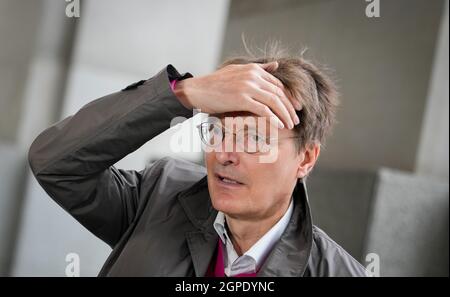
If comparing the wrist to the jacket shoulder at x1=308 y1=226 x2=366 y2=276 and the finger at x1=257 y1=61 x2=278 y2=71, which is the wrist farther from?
the jacket shoulder at x1=308 y1=226 x2=366 y2=276

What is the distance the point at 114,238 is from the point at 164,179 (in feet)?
0.51

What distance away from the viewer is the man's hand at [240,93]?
1.06 m

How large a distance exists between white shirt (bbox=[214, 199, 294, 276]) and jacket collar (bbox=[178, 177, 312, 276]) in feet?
0.04

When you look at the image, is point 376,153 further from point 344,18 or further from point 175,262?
point 175,262

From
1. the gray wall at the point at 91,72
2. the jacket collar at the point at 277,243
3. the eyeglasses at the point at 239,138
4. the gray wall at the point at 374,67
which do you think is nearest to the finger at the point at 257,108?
the eyeglasses at the point at 239,138

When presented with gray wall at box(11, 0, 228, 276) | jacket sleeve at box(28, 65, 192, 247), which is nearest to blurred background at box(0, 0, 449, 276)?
gray wall at box(11, 0, 228, 276)

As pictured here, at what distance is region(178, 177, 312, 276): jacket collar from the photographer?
1.13 m

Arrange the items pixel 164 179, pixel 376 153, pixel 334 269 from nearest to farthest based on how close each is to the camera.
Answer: pixel 334 269 → pixel 164 179 → pixel 376 153

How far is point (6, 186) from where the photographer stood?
117 inches

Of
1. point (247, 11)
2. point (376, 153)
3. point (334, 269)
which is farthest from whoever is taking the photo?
point (247, 11)

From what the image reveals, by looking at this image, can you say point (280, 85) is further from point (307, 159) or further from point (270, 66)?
point (307, 159)

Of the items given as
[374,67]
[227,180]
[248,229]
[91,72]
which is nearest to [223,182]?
[227,180]

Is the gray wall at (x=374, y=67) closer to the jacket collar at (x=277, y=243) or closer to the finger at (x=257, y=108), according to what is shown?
the jacket collar at (x=277, y=243)

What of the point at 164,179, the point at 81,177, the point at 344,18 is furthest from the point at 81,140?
the point at 344,18
